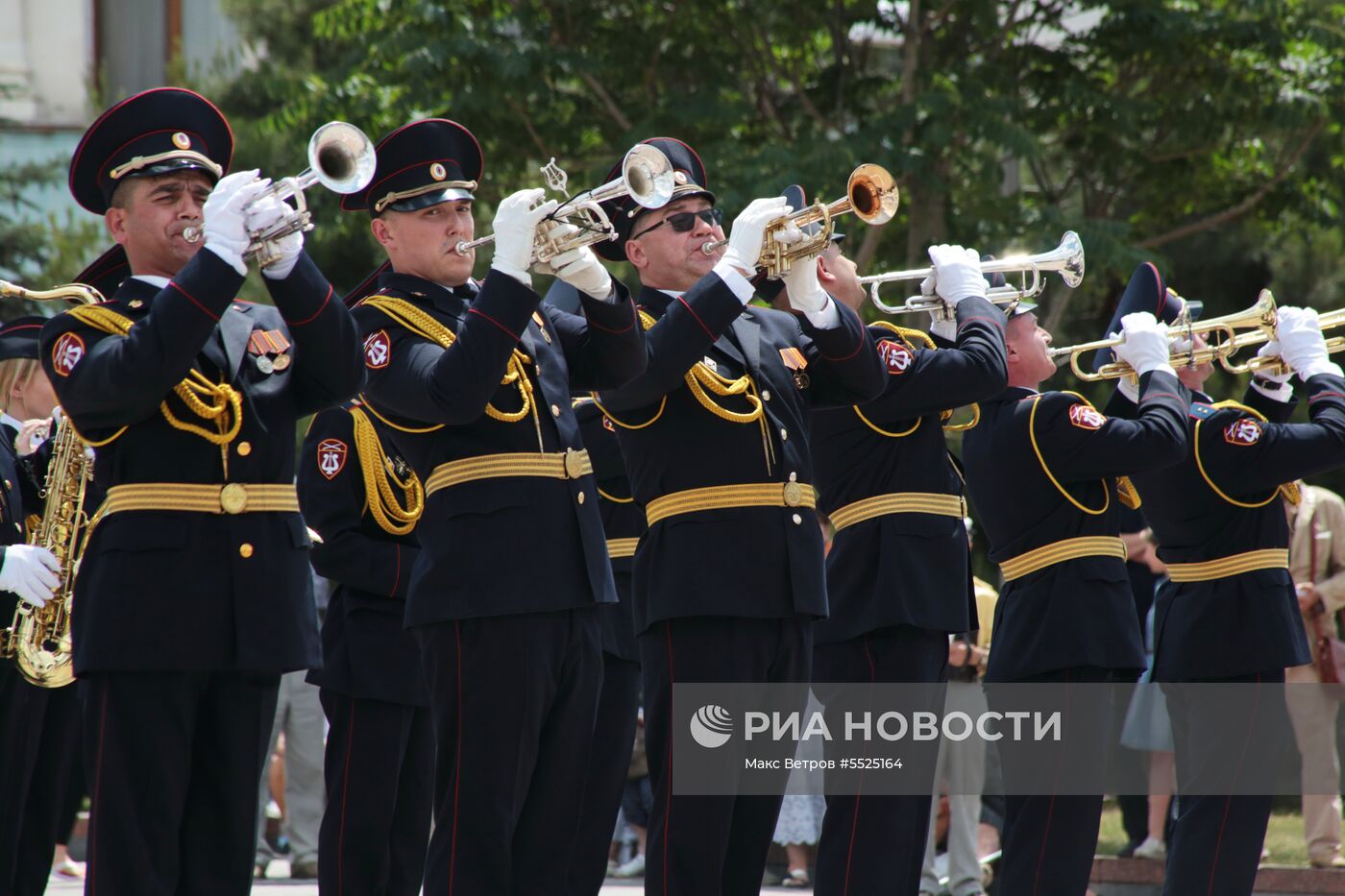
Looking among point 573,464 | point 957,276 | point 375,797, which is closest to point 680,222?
point 573,464

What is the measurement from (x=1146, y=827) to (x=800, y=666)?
15.6ft

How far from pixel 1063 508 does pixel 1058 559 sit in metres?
0.17

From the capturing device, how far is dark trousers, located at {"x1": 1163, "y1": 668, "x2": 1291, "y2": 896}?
621 cm

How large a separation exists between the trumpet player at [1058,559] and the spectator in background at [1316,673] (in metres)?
2.29

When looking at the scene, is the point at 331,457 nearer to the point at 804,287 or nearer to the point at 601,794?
the point at 601,794

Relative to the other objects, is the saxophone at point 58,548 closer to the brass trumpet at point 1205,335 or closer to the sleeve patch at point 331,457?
the sleeve patch at point 331,457

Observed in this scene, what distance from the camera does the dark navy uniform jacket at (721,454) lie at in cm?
490

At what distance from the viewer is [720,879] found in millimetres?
4910

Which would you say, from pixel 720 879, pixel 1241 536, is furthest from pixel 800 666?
pixel 1241 536

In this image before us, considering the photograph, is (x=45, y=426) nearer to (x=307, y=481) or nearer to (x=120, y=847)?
(x=307, y=481)

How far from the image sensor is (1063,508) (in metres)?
6.16

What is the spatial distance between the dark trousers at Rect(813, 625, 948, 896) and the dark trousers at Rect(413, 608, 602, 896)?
49.7 inches

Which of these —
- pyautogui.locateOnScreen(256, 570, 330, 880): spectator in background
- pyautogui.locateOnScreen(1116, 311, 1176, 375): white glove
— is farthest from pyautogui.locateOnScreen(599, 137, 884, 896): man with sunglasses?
pyautogui.locateOnScreen(256, 570, 330, 880): spectator in background

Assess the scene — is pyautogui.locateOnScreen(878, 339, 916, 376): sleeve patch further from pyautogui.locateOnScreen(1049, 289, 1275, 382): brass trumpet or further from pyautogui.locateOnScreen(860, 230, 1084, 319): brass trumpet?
pyautogui.locateOnScreen(1049, 289, 1275, 382): brass trumpet
